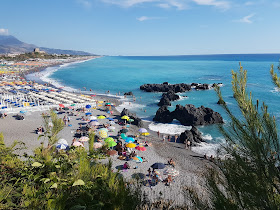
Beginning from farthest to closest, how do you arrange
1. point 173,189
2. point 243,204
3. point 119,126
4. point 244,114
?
point 119,126, point 173,189, point 244,114, point 243,204

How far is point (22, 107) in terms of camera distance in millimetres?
30203

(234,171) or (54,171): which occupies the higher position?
(234,171)

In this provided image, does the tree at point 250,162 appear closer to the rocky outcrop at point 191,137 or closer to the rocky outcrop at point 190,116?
the rocky outcrop at point 191,137

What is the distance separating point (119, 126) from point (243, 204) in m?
22.8

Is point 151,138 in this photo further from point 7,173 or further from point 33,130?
point 7,173

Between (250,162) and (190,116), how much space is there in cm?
2464

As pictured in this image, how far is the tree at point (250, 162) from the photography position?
4.77 m

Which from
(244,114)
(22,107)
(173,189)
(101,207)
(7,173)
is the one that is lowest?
(173,189)

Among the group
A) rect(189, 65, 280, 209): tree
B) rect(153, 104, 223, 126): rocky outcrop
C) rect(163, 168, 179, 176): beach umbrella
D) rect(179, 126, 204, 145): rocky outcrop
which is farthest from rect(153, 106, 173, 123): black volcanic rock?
rect(189, 65, 280, 209): tree

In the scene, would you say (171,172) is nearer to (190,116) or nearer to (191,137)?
(191,137)

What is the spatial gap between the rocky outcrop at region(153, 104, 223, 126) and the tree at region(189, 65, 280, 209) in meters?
24.2

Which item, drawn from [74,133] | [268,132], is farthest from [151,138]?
[268,132]

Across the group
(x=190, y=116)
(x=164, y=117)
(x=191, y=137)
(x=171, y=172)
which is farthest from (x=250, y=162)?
(x=164, y=117)

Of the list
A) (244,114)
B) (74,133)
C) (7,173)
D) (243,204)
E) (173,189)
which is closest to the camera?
(243,204)
